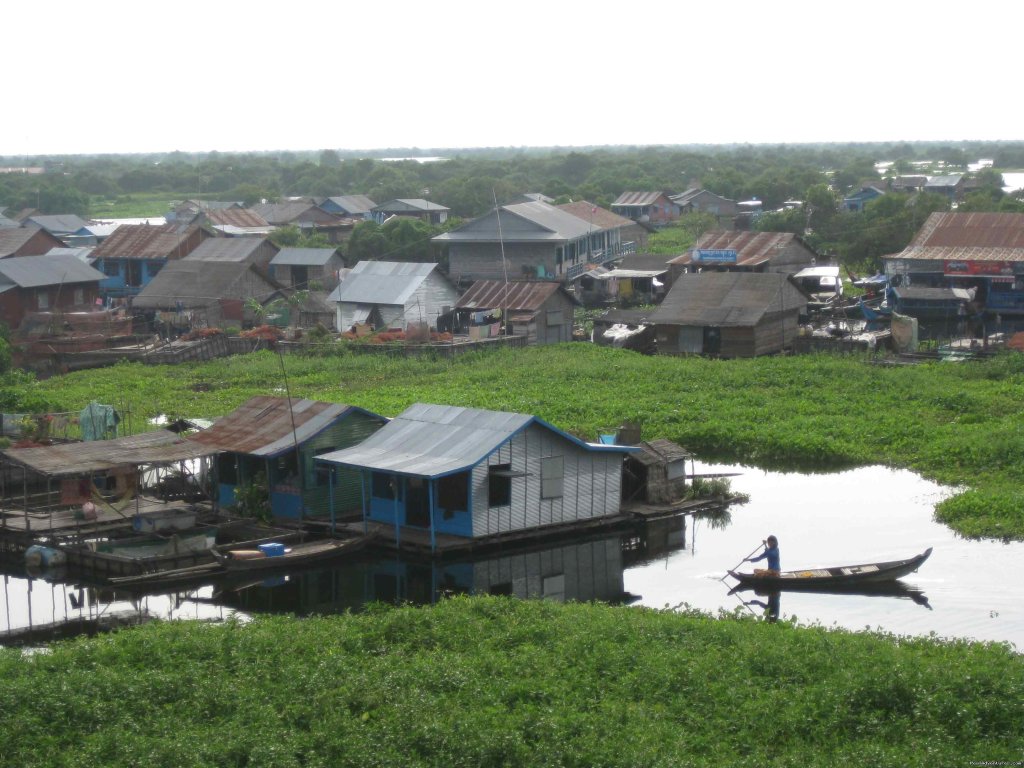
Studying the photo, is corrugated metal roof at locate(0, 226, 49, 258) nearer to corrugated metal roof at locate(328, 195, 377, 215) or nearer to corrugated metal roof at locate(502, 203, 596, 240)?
corrugated metal roof at locate(502, 203, 596, 240)

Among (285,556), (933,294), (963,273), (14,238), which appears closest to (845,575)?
(285,556)

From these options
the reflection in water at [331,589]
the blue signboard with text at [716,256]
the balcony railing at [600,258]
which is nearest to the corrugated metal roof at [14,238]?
the balcony railing at [600,258]

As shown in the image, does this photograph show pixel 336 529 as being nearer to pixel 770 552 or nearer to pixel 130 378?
pixel 770 552

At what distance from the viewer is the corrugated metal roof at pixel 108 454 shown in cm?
2473

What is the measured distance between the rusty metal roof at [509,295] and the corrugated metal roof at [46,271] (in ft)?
54.1

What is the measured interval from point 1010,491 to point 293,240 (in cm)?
5385

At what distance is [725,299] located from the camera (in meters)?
45.4

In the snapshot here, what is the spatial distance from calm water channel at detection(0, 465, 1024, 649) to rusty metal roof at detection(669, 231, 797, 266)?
89.6 feet

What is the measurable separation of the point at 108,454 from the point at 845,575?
14.2 meters

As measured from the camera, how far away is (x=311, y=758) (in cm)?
1416

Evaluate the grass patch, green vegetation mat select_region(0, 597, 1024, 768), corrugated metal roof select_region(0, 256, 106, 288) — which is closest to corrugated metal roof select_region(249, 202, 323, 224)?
the grass patch

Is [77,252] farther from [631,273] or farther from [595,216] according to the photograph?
[631,273]

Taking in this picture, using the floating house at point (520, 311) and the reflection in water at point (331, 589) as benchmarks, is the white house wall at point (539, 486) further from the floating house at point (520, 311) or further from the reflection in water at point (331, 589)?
the floating house at point (520, 311)

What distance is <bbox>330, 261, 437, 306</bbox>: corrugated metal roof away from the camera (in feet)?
165
